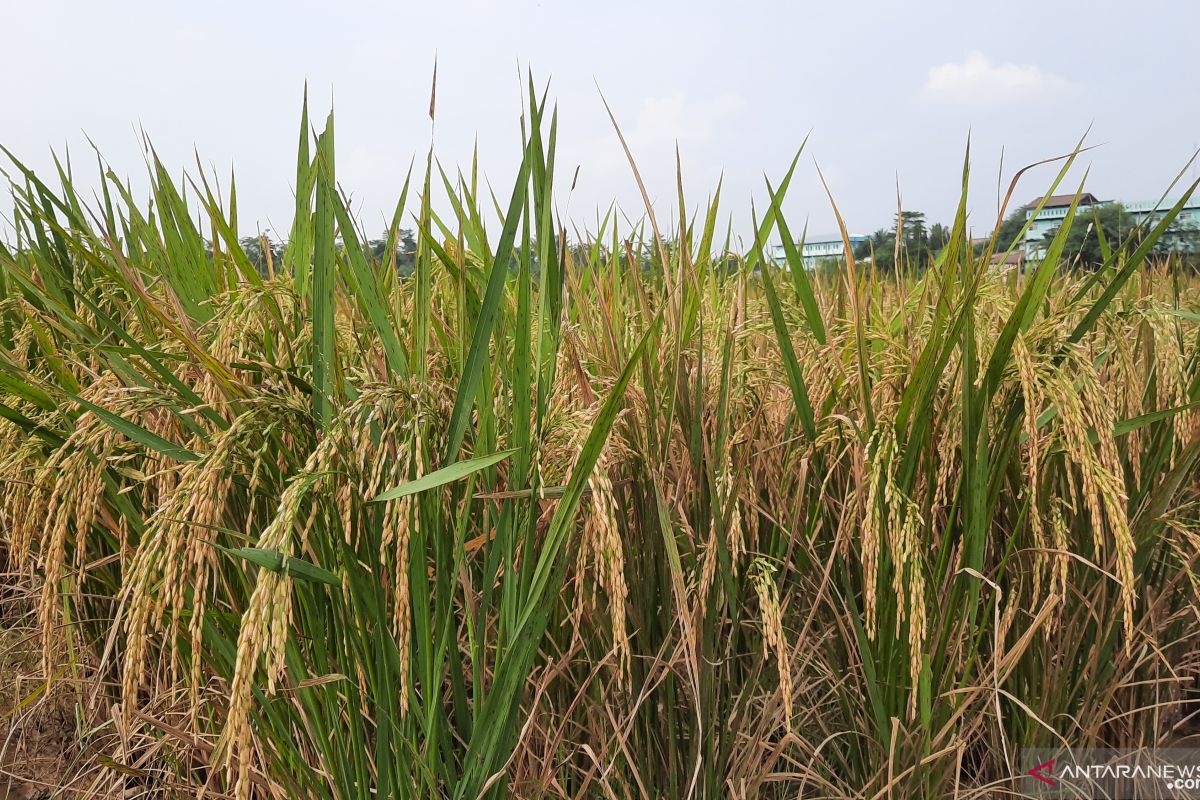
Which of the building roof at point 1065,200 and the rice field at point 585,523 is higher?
the building roof at point 1065,200

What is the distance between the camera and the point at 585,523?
1271 mm

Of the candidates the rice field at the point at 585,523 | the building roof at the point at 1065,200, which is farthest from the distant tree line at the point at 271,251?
the building roof at the point at 1065,200

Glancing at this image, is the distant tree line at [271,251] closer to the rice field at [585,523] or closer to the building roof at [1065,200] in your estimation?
the rice field at [585,523]

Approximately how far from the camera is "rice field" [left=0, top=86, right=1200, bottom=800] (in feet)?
3.58

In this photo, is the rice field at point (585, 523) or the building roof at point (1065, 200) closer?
the rice field at point (585, 523)

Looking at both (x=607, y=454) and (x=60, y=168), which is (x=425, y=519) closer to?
(x=607, y=454)

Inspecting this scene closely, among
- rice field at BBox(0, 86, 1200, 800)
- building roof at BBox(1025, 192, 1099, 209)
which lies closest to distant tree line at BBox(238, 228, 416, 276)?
rice field at BBox(0, 86, 1200, 800)

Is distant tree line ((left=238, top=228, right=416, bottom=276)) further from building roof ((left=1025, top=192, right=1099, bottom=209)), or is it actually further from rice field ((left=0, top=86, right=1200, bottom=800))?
building roof ((left=1025, top=192, right=1099, bottom=209))

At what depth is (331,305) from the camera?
48.1 inches

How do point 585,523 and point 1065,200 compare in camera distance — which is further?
point 1065,200

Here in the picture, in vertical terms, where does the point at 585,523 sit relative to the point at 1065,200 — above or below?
below

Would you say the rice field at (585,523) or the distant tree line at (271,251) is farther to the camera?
the distant tree line at (271,251)

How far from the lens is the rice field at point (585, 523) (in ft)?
3.58

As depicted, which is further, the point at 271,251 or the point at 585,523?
the point at 271,251
